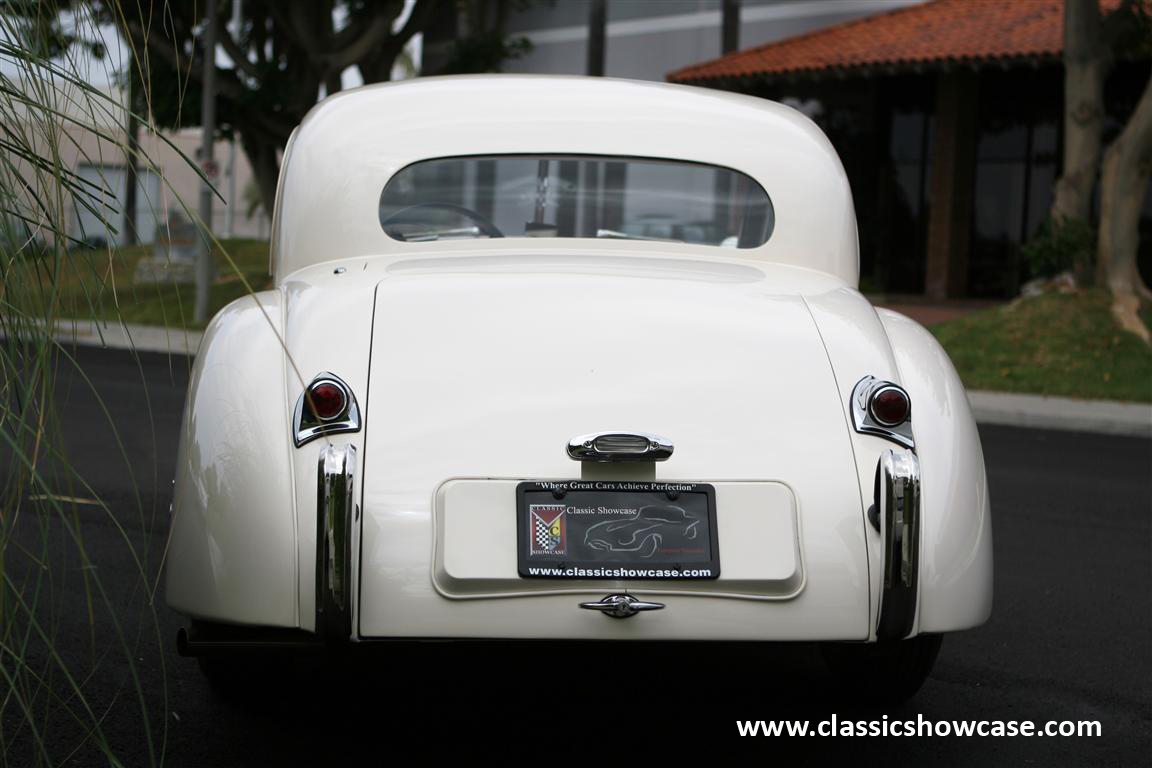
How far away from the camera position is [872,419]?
10.1 ft

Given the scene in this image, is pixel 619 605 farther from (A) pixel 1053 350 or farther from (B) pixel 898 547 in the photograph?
(A) pixel 1053 350

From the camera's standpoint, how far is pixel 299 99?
22.5 m

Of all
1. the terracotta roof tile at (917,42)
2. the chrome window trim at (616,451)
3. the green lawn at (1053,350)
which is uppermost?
the terracotta roof tile at (917,42)

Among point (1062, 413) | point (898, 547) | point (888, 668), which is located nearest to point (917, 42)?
point (1062, 413)

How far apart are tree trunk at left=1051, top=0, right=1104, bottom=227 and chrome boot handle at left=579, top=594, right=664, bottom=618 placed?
1435cm

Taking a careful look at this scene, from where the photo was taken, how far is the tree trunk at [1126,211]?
1484 cm

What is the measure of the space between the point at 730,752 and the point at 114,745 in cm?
147

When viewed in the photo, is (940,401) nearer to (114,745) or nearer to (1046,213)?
(114,745)

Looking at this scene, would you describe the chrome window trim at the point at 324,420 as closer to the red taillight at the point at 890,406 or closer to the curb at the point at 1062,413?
the red taillight at the point at 890,406

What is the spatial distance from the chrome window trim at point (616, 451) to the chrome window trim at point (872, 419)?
1.46 ft

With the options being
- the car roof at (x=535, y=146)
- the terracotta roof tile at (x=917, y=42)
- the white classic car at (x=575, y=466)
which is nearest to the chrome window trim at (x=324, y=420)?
the white classic car at (x=575, y=466)

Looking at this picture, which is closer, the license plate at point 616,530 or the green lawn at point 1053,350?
the license plate at point 616,530

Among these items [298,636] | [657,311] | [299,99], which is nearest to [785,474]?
[657,311]

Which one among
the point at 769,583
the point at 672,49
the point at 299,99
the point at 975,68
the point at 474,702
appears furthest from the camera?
the point at 672,49
